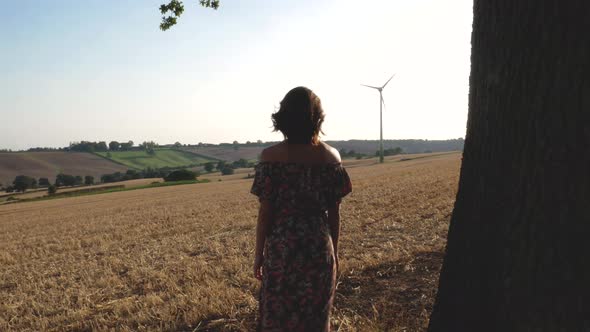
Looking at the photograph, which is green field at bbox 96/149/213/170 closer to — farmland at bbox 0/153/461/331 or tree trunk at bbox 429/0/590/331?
farmland at bbox 0/153/461/331

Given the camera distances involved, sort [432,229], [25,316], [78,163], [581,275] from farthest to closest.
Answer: [78,163] → [432,229] → [25,316] → [581,275]

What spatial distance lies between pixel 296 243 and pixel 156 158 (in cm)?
12635

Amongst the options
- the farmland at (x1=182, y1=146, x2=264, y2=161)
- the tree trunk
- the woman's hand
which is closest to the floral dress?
the woman's hand

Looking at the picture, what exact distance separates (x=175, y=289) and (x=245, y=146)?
141m

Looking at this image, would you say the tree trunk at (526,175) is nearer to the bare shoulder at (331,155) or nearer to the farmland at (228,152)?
the bare shoulder at (331,155)

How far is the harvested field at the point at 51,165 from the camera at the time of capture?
91.8m

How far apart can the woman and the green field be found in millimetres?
112651

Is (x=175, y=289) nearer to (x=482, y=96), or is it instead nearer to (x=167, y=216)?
(x=482, y=96)

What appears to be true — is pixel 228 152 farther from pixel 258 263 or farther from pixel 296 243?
pixel 296 243

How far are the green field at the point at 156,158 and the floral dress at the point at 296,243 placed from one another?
370 ft

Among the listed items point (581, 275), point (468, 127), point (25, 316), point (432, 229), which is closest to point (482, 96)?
point (468, 127)

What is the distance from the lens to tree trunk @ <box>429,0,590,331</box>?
246 cm

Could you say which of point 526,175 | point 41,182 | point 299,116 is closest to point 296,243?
point 299,116

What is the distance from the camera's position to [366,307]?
196 inches
